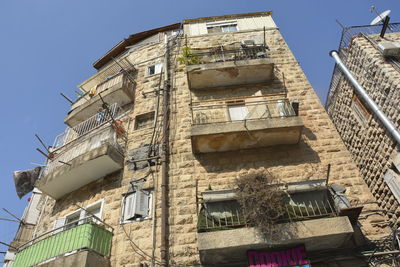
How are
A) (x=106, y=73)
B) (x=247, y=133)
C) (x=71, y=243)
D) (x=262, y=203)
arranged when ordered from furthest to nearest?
(x=106, y=73)
(x=247, y=133)
(x=71, y=243)
(x=262, y=203)

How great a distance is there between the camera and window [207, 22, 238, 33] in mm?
14223

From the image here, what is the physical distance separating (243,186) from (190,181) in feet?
6.93

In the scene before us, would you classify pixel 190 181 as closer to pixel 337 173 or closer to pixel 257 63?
pixel 337 173

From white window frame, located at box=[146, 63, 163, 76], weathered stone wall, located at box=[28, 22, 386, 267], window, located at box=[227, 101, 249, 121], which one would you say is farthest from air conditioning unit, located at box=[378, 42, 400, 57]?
white window frame, located at box=[146, 63, 163, 76]

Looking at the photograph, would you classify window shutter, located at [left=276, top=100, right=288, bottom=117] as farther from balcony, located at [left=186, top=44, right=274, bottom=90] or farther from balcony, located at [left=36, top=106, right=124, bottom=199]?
balcony, located at [left=36, top=106, right=124, bottom=199]

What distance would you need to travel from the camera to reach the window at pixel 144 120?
1041cm

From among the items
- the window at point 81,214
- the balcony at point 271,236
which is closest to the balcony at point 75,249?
the window at point 81,214

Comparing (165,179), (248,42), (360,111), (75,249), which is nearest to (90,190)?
(75,249)

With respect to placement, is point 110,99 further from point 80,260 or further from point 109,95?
point 80,260

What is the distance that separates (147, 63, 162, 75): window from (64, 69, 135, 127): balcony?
3.09 ft

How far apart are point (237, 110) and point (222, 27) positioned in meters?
A: 6.75

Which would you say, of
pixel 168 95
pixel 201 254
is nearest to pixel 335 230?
pixel 201 254

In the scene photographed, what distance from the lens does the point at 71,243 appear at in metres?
6.68

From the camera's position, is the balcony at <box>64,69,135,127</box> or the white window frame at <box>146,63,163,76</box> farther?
the white window frame at <box>146,63,163,76</box>
